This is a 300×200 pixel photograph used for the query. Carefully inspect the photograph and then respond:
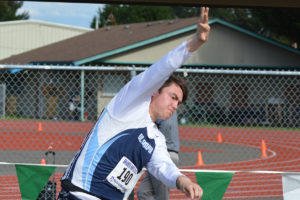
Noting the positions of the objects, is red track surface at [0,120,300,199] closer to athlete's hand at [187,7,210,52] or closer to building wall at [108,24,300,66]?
athlete's hand at [187,7,210,52]

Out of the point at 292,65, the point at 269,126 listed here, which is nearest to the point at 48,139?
the point at 269,126

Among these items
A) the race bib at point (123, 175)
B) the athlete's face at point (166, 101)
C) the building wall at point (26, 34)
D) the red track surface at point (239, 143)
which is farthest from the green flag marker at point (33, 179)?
the building wall at point (26, 34)

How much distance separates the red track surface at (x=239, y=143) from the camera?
27.5 feet

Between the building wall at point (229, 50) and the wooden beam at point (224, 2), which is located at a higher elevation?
the wooden beam at point (224, 2)

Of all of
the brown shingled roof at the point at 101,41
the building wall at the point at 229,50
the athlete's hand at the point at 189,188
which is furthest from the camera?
the brown shingled roof at the point at 101,41

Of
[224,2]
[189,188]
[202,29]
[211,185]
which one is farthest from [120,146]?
[211,185]

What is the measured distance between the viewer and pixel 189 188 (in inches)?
109

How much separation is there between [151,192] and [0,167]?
5287 mm

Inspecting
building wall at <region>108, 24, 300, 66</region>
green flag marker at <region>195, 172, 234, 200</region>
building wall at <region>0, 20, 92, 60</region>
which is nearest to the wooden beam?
green flag marker at <region>195, 172, 234, 200</region>

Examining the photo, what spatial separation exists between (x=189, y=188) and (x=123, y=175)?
45cm

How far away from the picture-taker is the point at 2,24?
4216cm

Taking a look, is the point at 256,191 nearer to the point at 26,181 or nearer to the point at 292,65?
the point at 26,181

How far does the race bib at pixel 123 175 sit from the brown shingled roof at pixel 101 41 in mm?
24833

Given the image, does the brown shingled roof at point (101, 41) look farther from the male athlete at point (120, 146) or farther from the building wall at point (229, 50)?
the male athlete at point (120, 146)
